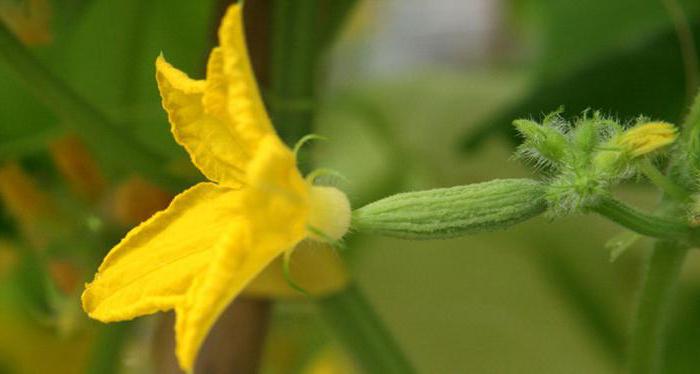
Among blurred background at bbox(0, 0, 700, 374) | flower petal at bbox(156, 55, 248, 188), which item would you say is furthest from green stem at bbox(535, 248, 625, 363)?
flower petal at bbox(156, 55, 248, 188)

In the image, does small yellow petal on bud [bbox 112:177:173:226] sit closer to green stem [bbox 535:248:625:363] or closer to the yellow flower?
the yellow flower

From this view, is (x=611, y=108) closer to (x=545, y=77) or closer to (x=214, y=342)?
(x=545, y=77)

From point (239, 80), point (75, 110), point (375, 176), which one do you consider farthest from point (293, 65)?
point (375, 176)

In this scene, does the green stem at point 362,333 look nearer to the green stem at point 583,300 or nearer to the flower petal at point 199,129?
the flower petal at point 199,129

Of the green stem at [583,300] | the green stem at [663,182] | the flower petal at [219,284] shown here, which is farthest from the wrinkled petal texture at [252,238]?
the green stem at [583,300]

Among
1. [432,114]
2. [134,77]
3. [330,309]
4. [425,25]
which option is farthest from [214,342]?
[425,25]

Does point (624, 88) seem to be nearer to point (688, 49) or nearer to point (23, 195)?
point (688, 49)
